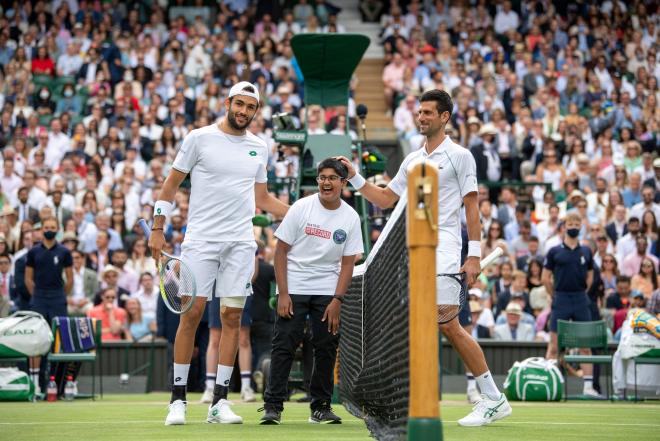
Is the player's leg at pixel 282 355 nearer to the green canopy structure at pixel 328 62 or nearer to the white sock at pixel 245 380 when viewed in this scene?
the white sock at pixel 245 380

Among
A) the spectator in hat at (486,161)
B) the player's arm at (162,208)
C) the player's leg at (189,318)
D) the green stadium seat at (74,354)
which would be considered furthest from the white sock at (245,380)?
the spectator in hat at (486,161)

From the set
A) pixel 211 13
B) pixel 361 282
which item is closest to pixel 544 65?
pixel 211 13

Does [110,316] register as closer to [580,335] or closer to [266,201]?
[580,335]

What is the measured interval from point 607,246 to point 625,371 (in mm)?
5398

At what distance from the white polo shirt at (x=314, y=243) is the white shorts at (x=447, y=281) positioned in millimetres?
840

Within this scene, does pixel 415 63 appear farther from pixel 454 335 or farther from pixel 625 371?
pixel 454 335

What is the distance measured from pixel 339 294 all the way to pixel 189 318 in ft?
3.82

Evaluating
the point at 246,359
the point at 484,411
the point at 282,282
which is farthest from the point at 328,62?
the point at 484,411

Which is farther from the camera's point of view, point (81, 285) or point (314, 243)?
point (81, 285)

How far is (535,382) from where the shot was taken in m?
15.2

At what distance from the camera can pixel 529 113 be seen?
25.8 metres

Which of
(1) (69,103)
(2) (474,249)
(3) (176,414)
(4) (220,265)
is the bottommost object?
(3) (176,414)

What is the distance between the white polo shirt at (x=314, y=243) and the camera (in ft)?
32.6

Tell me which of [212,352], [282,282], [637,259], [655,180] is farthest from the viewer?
[655,180]
